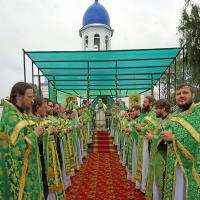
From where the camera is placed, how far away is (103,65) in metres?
12.7

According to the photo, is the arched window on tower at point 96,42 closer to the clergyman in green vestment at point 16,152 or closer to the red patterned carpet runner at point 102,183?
the red patterned carpet runner at point 102,183

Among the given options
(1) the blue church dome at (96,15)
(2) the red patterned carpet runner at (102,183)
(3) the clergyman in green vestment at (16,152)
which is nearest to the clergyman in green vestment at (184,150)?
(3) the clergyman in green vestment at (16,152)

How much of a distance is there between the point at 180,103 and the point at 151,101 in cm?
265

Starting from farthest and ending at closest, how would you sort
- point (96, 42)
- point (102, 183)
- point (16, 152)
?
point (96, 42) → point (102, 183) → point (16, 152)

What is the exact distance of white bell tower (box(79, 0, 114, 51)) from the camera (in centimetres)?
2138

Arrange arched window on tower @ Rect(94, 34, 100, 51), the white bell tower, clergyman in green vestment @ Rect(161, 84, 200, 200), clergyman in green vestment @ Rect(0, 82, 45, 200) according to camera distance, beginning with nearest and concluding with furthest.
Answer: clergyman in green vestment @ Rect(0, 82, 45, 200)
clergyman in green vestment @ Rect(161, 84, 200, 200)
the white bell tower
arched window on tower @ Rect(94, 34, 100, 51)

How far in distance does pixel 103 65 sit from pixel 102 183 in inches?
248

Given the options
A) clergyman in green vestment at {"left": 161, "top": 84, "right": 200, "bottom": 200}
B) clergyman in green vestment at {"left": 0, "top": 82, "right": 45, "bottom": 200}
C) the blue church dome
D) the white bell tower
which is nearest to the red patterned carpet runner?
clergyman in green vestment at {"left": 161, "top": 84, "right": 200, "bottom": 200}

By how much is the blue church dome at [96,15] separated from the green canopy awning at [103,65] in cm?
711

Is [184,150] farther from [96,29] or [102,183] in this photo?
[96,29]

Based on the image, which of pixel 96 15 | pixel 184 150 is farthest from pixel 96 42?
pixel 184 150

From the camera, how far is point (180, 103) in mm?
3736

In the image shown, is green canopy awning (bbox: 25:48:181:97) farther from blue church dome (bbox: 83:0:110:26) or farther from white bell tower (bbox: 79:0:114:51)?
blue church dome (bbox: 83:0:110:26)

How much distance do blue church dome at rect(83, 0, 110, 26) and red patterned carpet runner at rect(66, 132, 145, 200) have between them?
483 inches
